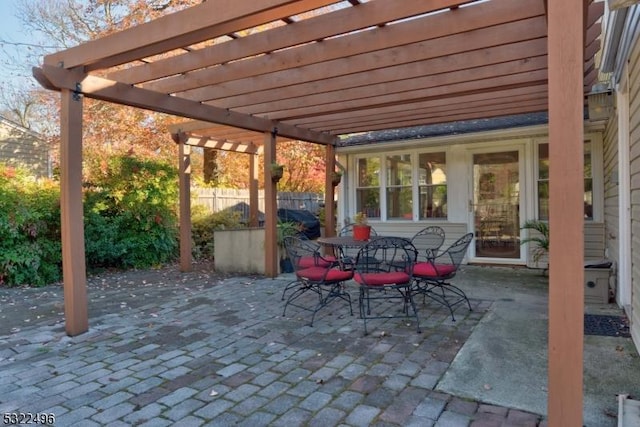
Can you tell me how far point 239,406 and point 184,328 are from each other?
1.77m

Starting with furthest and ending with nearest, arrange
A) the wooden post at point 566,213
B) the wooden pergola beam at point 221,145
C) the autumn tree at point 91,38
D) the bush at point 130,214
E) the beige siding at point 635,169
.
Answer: the autumn tree at point 91,38
the wooden pergola beam at point 221,145
the bush at point 130,214
the beige siding at point 635,169
the wooden post at point 566,213

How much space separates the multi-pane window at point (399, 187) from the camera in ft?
26.1

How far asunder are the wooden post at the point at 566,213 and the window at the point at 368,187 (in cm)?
647

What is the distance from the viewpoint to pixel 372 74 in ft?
14.6

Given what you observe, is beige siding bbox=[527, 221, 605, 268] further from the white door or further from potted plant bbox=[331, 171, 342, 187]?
potted plant bbox=[331, 171, 342, 187]

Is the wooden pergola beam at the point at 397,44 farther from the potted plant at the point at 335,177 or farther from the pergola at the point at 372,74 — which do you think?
the potted plant at the point at 335,177

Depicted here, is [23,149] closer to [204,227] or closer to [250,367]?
[204,227]

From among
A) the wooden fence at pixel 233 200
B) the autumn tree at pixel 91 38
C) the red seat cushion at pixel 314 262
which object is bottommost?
the red seat cushion at pixel 314 262

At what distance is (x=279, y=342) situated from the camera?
353 centimetres

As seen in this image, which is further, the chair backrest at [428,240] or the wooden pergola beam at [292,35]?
the chair backrest at [428,240]

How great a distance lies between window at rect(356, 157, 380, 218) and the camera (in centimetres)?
832

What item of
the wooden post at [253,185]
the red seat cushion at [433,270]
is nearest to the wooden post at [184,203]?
the wooden post at [253,185]

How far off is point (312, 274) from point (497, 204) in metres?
4.30

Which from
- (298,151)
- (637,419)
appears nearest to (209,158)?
(298,151)
